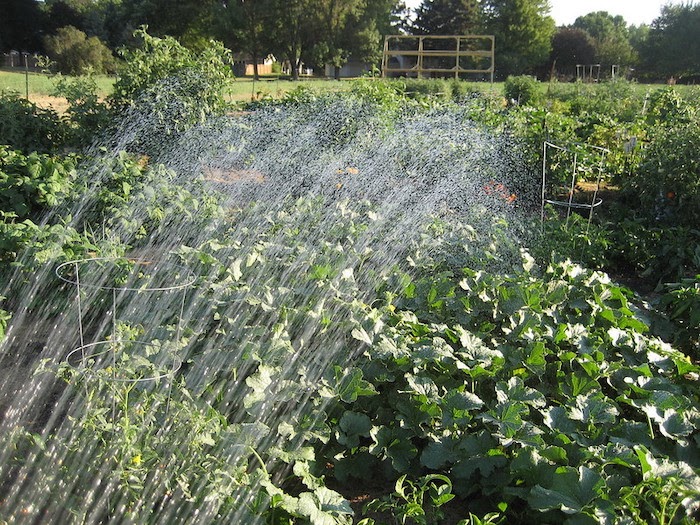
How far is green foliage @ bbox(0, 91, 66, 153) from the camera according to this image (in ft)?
20.6

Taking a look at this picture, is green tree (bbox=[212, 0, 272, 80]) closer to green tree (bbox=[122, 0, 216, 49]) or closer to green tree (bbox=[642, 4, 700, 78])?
green tree (bbox=[122, 0, 216, 49])

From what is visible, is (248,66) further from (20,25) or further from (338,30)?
(338,30)

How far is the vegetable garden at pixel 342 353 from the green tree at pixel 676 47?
45.2 meters

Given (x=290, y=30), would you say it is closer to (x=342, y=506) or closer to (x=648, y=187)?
(x=648, y=187)

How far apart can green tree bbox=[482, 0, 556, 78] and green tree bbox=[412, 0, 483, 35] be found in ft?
13.5

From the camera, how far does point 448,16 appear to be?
48.8 metres

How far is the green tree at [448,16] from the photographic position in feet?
158

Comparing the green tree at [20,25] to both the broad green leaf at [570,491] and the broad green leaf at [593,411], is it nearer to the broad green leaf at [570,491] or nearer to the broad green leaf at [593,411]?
the broad green leaf at [593,411]

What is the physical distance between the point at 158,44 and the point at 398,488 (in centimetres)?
597

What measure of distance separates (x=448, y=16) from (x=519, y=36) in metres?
8.13

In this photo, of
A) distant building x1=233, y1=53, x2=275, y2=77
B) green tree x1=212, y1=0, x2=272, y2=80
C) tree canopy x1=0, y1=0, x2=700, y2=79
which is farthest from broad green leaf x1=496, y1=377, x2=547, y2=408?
distant building x1=233, y1=53, x2=275, y2=77

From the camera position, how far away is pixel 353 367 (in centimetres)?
276

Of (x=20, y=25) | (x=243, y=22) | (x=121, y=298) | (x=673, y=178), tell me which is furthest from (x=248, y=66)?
(x=121, y=298)

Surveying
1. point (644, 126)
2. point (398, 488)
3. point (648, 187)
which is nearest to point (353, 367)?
point (398, 488)
